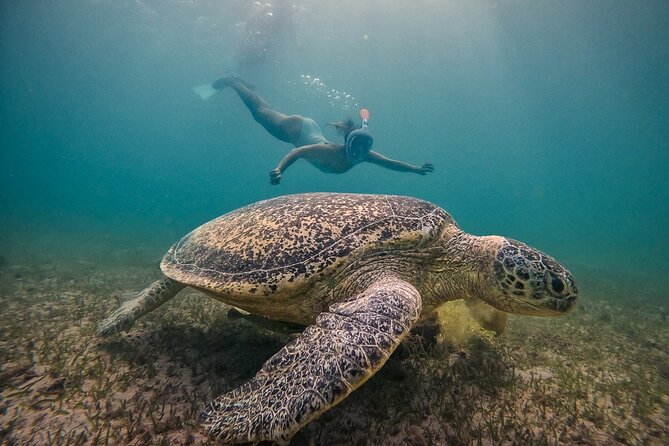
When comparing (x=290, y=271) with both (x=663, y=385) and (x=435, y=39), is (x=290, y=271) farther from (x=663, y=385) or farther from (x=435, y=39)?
(x=435, y=39)

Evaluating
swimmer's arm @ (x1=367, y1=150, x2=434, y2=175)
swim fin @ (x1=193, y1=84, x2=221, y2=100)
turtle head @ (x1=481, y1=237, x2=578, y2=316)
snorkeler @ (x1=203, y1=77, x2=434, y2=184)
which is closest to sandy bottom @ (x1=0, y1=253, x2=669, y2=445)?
turtle head @ (x1=481, y1=237, x2=578, y2=316)

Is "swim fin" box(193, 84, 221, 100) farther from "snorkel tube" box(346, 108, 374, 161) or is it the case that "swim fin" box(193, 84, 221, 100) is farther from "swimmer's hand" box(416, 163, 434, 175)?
"swimmer's hand" box(416, 163, 434, 175)

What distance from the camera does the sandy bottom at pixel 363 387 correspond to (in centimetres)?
211

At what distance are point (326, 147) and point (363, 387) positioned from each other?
8326mm

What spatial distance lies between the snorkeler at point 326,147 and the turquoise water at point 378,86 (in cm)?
1043

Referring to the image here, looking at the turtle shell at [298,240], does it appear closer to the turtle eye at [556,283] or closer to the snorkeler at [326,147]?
the turtle eye at [556,283]

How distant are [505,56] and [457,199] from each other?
136m

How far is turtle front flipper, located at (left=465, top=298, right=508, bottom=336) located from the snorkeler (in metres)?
4.25

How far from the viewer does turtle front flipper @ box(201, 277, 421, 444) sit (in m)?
1.54

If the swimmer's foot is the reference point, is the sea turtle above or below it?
below

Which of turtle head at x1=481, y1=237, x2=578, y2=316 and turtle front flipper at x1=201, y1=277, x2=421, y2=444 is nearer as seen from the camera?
turtle front flipper at x1=201, y1=277, x2=421, y2=444

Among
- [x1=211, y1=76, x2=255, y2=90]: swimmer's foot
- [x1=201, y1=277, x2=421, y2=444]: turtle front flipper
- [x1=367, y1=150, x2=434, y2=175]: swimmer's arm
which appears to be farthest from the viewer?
[x1=211, y1=76, x2=255, y2=90]: swimmer's foot

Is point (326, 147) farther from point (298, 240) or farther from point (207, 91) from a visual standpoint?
point (207, 91)

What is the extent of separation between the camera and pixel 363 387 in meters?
2.45
